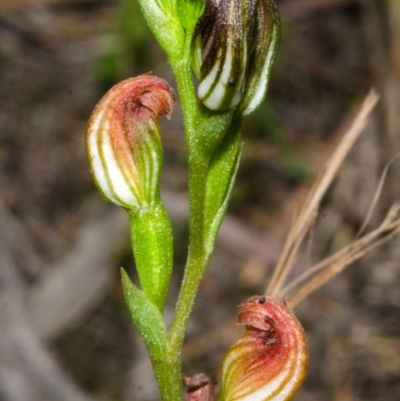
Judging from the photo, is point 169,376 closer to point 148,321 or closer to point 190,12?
point 148,321

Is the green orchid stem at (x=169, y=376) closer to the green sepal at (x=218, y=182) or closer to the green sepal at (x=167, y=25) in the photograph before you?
the green sepal at (x=218, y=182)

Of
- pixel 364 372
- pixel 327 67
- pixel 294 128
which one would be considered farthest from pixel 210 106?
pixel 327 67

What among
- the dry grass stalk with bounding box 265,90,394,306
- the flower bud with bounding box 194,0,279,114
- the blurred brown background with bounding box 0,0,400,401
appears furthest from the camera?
the blurred brown background with bounding box 0,0,400,401

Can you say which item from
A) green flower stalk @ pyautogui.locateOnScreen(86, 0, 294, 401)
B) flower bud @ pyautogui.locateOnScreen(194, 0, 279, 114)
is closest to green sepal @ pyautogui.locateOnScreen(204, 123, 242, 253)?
green flower stalk @ pyautogui.locateOnScreen(86, 0, 294, 401)

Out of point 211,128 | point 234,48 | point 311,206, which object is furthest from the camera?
point 311,206

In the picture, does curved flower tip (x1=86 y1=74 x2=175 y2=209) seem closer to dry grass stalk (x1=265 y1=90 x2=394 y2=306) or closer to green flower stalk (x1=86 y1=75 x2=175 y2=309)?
green flower stalk (x1=86 y1=75 x2=175 y2=309)

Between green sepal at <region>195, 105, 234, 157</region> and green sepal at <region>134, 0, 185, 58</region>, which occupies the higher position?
green sepal at <region>134, 0, 185, 58</region>

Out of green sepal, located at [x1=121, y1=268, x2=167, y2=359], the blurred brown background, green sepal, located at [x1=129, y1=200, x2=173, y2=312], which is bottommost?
the blurred brown background

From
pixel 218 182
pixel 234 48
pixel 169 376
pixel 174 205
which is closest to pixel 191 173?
pixel 218 182
